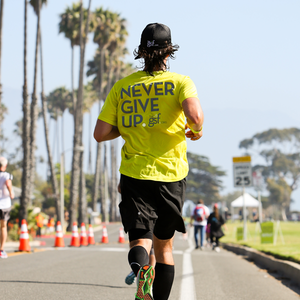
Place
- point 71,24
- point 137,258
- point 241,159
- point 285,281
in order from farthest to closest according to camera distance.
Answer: point 71,24, point 241,159, point 285,281, point 137,258

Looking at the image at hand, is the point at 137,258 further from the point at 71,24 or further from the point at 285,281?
the point at 71,24

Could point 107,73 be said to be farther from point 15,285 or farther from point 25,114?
point 15,285

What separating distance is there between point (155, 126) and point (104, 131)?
1.28 feet

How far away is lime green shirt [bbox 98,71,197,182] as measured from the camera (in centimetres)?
344

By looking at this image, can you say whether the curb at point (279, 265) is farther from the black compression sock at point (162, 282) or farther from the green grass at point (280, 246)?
the black compression sock at point (162, 282)

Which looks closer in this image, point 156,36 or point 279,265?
point 156,36

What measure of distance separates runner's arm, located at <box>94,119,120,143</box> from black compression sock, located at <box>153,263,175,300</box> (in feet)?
3.10

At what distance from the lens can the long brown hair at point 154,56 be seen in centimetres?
361

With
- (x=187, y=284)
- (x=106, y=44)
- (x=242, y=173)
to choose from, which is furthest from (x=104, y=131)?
(x=106, y=44)

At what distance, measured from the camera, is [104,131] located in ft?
11.9

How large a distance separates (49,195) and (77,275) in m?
71.5

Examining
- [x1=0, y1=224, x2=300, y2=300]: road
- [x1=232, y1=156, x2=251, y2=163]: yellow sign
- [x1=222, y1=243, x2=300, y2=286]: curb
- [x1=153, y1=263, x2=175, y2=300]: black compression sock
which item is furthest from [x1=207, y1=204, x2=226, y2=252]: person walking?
[x1=153, y1=263, x2=175, y2=300]: black compression sock

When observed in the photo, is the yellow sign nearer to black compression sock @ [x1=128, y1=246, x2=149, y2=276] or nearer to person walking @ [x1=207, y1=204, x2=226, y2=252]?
person walking @ [x1=207, y1=204, x2=226, y2=252]

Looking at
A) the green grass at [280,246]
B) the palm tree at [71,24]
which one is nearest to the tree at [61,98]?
the palm tree at [71,24]
